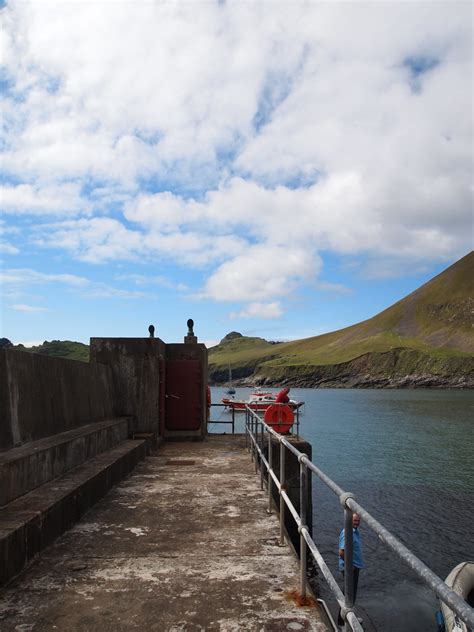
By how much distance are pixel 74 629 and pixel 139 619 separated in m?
0.46

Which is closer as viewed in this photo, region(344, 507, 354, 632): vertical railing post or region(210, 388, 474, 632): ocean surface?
region(344, 507, 354, 632): vertical railing post

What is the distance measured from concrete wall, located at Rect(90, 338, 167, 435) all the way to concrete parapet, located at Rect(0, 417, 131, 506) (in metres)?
2.79

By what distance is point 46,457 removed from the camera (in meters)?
6.65

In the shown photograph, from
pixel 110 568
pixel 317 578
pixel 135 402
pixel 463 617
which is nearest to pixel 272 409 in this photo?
Result: pixel 135 402

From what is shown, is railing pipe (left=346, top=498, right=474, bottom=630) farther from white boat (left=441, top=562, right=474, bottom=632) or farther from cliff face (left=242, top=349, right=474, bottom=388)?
cliff face (left=242, top=349, right=474, bottom=388)

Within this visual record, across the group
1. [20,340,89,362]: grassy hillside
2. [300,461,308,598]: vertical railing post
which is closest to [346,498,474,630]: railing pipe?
[300,461,308,598]: vertical railing post

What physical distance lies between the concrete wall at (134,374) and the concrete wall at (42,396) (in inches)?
66.7

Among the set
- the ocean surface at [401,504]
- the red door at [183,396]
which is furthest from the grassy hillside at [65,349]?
the red door at [183,396]

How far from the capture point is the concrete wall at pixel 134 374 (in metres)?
12.8

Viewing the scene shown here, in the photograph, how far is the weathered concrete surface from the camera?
3.85m

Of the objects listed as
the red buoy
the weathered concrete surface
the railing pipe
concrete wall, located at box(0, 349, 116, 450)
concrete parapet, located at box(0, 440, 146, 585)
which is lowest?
the weathered concrete surface

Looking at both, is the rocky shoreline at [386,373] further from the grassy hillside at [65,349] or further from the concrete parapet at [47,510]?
the concrete parapet at [47,510]

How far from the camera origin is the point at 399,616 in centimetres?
1237

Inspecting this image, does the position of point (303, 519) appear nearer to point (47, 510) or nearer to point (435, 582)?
point (435, 582)
